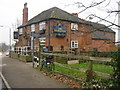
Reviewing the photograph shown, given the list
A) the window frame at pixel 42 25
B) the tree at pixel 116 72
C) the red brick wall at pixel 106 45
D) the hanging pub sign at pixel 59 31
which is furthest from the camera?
the window frame at pixel 42 25

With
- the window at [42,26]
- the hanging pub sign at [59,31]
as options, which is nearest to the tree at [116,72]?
the hanging pub sign at [59,31]

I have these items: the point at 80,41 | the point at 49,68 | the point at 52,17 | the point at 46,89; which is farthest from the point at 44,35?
the point at 46,89

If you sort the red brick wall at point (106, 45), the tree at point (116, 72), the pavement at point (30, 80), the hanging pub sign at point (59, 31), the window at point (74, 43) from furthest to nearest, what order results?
the window at point (74, 43), the hanging pub sign at point (59, 31), the pavement at point (30, 80), the red brick wall at point (106, 45), the tree at point (116, 72)

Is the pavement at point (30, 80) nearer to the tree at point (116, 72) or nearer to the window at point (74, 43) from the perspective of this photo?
the tree at point (116, 72)

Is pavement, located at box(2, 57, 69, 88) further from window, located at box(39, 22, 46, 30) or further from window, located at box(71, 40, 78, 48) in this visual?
window, located at box(71, 40, 78, 48)

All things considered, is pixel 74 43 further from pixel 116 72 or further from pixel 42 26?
pixel 116 72

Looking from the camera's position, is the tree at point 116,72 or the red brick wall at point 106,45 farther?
the red brick wall at point 106,45

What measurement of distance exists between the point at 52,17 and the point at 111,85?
17.3 m

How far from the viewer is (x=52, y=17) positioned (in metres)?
21.0

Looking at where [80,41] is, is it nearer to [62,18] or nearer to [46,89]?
[62,18]

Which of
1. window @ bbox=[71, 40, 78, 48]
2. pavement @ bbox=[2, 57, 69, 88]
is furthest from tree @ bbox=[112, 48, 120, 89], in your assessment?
window @ bbox=[71, 40, 78, 48]

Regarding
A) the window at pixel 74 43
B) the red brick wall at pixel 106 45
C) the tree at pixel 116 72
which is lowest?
the tree at pixel 116 72

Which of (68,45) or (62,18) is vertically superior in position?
(62,18)

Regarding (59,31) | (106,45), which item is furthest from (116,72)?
(59,31)
